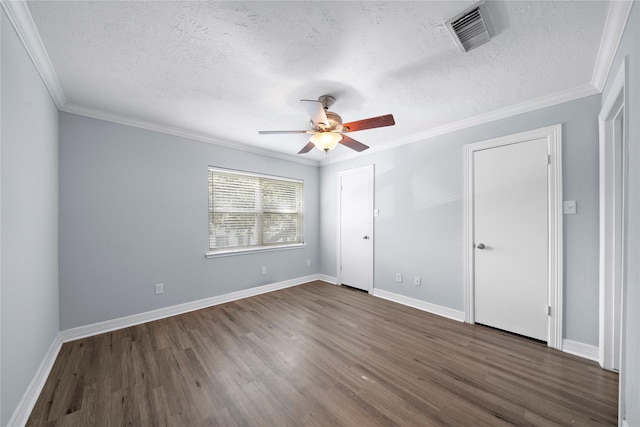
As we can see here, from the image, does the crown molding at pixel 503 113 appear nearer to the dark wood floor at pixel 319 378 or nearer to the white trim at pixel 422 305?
the white trim at pixel 422 305

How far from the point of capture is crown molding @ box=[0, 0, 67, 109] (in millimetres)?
1308

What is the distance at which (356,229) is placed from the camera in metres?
4.22

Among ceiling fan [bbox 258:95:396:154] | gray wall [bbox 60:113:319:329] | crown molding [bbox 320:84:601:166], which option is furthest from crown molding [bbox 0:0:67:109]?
crown molding [bbox 320:84:601:166]

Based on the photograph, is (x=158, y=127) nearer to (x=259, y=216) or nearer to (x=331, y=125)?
(x=259, y=216)

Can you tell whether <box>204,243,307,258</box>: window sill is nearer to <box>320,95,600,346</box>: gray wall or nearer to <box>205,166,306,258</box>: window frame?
<box>205,166,306,258</box>: window frame

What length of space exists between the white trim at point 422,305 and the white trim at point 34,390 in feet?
11.9

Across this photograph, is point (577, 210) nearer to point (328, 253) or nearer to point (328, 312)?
point (328, 312)

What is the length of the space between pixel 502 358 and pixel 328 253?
3.02 meters

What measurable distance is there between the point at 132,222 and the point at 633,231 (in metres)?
4.18

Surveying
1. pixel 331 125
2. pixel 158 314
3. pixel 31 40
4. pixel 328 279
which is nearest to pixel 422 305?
pixel 328 279

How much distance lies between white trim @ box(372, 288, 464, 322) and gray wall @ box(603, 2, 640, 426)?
1.60m

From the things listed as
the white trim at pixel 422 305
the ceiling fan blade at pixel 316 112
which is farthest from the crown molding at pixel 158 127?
the white trim at pixel 422 305

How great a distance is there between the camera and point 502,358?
7.07 feet

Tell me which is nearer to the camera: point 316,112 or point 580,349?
point 316,112
